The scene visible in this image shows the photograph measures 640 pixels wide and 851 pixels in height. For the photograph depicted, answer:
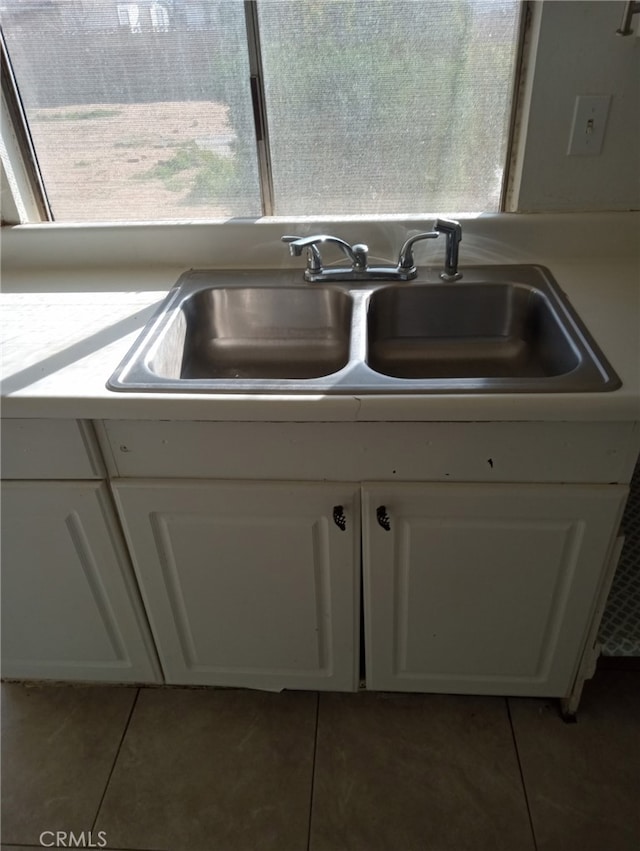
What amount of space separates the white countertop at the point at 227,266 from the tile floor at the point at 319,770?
0.86 m

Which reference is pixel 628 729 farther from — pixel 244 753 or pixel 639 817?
pixel 244 753

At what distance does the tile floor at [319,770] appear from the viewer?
4.25 feet

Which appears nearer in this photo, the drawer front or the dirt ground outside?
the drawer front

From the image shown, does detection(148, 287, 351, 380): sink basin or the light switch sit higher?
the light switch

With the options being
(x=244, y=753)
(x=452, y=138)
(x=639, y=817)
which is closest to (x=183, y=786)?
(x=244, y=753)

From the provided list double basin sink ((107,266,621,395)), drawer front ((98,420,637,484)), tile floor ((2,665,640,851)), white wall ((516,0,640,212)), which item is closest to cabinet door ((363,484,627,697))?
drawer front ((98,420,637,484))

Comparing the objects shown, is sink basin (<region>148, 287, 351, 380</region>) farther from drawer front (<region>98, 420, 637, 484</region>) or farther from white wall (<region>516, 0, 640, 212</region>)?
white wall (<region>516, 0, 640, 212</region>)

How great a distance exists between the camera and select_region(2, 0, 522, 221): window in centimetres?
133

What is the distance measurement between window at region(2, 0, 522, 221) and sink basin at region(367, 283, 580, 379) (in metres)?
0.26

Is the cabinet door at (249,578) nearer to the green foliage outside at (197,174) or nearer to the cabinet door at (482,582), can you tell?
the cabinet door at (482,582)

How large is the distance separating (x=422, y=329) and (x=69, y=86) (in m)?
0.98

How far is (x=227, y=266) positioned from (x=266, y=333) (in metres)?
0.20

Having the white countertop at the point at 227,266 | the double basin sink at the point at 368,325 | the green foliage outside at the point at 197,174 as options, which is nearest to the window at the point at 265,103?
the green foliage outside at the point at 197,174

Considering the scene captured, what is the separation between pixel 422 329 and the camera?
4.70ft
